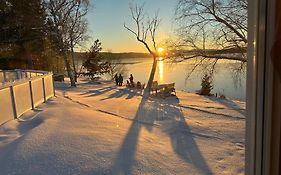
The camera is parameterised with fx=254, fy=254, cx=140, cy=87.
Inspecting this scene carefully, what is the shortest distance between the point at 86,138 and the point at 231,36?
8.20 m

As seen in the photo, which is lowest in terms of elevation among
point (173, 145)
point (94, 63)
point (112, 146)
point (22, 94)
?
point (173, 145)

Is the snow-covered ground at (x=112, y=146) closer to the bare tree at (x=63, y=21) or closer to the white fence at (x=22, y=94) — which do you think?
the white fence at (x=22, y=94)

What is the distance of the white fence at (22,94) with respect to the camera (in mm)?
5797

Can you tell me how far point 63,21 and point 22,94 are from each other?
12599 mm

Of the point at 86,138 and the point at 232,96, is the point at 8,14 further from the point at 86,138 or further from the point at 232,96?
the point at 86,138

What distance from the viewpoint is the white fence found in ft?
19.0

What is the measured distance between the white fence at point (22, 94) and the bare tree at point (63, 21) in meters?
9.35

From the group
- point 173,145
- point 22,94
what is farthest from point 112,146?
point 22,94

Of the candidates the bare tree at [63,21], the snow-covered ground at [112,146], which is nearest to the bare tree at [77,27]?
the bare tree at [63,21]

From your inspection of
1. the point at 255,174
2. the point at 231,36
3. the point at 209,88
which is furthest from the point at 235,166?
the point at 209,88

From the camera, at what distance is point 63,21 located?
1825 cm

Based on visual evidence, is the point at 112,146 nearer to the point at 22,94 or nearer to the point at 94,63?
the point at 22,94

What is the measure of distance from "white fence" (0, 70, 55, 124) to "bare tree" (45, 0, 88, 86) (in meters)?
9.35

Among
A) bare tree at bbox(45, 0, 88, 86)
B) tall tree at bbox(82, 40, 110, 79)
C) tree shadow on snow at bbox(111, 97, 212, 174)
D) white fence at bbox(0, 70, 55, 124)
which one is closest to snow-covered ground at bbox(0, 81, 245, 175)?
tree shadow on snow at bbox(111, 97, 212, 174)
